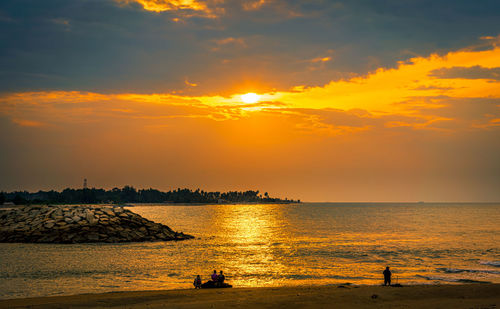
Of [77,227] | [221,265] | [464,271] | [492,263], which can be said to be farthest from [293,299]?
[77,227]

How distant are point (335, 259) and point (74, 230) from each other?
40778mm

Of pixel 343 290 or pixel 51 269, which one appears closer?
pixel 343 290

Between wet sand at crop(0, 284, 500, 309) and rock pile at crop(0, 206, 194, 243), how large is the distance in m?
41.1

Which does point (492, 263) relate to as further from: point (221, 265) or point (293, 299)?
point (293, 299)

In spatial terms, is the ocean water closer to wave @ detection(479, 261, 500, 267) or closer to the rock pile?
wave @ detection(479, 261, 500, 267)

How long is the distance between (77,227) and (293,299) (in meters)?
51.7

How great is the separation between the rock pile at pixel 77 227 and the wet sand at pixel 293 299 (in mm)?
41099

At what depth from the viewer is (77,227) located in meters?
67.9

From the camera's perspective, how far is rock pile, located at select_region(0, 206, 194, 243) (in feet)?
215

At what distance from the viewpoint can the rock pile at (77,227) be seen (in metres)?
65.4

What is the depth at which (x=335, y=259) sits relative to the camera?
50844mm

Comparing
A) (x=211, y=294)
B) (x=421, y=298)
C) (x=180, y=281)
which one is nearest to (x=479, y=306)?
(x=421, y=298)

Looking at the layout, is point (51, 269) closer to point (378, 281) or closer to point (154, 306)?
point (154, 306)

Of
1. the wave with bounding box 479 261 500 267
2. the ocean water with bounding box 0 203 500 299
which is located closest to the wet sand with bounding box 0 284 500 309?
the ocean water with bounding box 0 203 500 299
